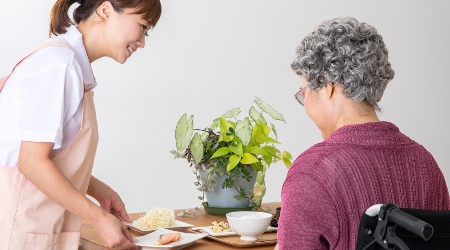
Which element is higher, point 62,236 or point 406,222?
point 406,222

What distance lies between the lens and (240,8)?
15.9ft

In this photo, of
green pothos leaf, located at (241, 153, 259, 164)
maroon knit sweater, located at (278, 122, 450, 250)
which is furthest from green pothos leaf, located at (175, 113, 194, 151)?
maroon knit sweater, located at (278, 122, 450, 250)

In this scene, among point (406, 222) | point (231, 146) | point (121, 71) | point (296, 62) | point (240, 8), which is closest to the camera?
point (406, 222)

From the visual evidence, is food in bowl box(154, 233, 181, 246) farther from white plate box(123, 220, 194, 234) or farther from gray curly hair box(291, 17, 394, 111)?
gray curly hair box(291, 17, 394, 111)

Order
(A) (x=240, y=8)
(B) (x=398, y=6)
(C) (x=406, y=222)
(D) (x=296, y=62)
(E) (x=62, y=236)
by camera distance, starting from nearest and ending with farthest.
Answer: (C) (x=406, y=222) → (D) (x=296, y=62) → (E) (x=62, y=236) → (A) (x=240, y=8) → (B) (x=398, y=6)

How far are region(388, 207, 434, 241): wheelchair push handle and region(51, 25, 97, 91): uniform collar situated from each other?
3.74 ft

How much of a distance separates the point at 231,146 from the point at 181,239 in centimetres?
56

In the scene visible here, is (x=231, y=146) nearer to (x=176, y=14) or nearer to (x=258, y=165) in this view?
(x=258, y=165)

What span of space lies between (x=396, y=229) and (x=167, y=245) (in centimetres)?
84

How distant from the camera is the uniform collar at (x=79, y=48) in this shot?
6.49 ft

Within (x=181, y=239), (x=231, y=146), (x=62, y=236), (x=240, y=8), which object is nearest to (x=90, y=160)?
(x=62, y=236)

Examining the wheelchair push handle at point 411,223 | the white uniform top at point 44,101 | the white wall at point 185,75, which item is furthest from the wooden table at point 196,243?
the white wall at point 185,75

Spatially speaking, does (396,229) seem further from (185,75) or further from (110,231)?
(185,75)

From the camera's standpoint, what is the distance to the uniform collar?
6.49ft
